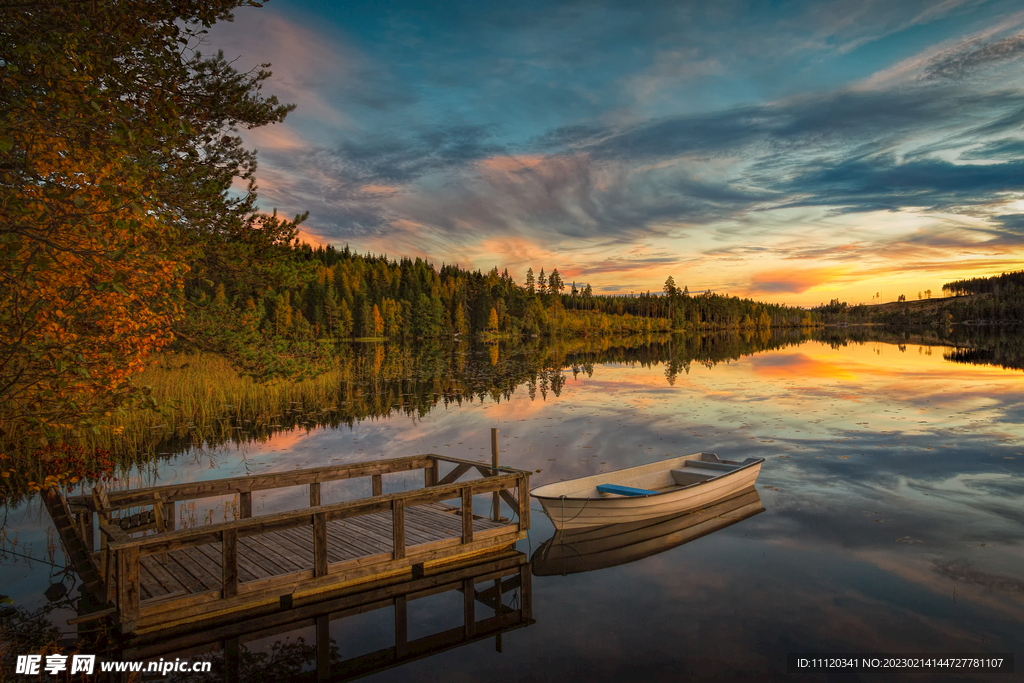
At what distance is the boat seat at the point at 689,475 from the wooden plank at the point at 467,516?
23.4 feet

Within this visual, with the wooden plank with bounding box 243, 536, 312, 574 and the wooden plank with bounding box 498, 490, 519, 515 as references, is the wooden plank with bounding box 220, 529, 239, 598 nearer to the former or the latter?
the wooden plank with bounding box 243, 536, 312, 574

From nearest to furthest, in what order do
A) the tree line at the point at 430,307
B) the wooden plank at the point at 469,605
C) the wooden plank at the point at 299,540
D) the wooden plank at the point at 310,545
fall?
the wooden plank at the point at 469,605, the wooden plank at the point at 310,545, the wooden plank at the point at 299,540, the tree line at the point at 430,307

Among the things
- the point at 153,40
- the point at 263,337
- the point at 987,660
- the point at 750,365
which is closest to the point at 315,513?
the point at 153,40

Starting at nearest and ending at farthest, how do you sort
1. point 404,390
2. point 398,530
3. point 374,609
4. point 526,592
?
point 374,609 → point 398,530 → point 526,592 → point 404,390

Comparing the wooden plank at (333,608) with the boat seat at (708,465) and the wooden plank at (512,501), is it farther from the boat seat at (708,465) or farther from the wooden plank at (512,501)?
the boat seat at (708,465)

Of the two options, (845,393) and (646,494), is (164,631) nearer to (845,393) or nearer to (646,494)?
(646,494)

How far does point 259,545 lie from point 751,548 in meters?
9.58

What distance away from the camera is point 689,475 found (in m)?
15.9

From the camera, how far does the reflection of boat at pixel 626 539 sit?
38.3ft

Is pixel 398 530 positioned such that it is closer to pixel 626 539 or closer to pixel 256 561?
pixel 256 561

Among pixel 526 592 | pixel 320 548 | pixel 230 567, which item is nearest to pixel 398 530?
pixel 320 548

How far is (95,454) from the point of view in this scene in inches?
680

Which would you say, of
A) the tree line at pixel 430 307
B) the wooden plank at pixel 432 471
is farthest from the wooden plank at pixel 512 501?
the tree line at pixel 430 307

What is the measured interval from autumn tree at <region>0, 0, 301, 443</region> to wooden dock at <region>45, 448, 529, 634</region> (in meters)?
2.26
